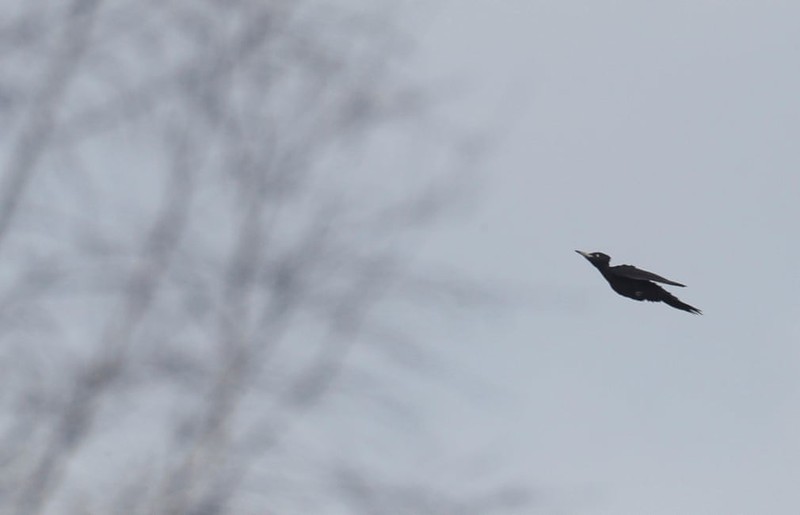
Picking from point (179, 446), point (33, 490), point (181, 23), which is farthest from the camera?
point (181, 23)

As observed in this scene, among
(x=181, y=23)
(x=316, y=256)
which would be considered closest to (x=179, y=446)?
(x=316, y=256)

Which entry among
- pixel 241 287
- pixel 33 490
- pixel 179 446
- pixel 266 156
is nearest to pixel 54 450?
pixel 33 490

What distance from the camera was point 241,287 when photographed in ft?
20.5

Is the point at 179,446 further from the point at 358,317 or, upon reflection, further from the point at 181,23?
the point at 181,23

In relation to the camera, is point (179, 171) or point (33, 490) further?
point (179, 171)

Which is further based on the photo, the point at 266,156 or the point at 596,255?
the point at 596,255

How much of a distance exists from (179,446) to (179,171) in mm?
1191

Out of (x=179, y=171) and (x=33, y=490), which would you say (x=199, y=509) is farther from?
(x=179, y=171)

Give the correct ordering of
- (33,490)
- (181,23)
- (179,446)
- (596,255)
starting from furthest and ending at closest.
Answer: (596,255) → (181,23) → (179,446) → (33,490)

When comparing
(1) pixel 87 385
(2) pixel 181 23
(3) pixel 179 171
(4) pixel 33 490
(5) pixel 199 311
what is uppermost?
(2) pixel 181 23

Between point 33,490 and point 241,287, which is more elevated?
point 241,287

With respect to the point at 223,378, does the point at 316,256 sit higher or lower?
higher

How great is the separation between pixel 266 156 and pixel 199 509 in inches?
64.9

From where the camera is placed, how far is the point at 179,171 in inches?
247
